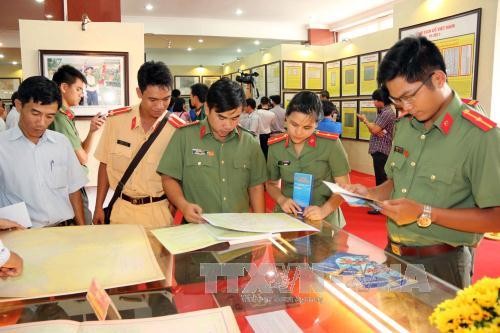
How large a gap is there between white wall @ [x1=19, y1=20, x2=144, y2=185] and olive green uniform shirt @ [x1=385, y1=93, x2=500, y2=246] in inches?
188

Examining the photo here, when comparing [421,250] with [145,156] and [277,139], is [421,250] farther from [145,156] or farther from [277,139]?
[145,156]

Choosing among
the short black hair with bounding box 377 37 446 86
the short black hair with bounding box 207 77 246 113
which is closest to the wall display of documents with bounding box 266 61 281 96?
the short black hair with bounding box 207 77 246 113

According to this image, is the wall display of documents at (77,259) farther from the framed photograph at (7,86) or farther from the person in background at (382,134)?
the framed photograph at (7,86)

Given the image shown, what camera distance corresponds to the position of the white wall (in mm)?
5305

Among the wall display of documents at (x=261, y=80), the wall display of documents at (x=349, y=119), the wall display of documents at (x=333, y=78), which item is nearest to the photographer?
the wall display of documents at (x=349, y=119)

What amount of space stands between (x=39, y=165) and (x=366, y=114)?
7.57 m

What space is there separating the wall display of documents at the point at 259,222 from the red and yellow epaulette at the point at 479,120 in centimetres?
67

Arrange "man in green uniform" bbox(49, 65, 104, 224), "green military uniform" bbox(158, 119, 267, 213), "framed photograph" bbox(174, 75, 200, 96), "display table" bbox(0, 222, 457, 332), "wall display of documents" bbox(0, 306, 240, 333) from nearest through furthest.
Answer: "wall display of documents" bbox(0, 306, 240, 333)
"display table" bbox(0, 222, 457, 332)
"green military uniform" bbox(158, 119, 267, 213)
"man in green uniform" bbox(49, 65, 104, 224)
"framed photograph" bbox(174, 75, 200, 96)

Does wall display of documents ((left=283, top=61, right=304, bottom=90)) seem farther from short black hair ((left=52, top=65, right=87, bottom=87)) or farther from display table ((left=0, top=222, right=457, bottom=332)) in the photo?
display table ((left=0, top=222, right=457, bottom=332))

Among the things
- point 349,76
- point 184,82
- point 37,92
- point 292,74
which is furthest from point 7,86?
point 37,92

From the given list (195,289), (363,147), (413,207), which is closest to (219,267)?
(195,289)

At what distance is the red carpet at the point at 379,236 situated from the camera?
356 centimetres

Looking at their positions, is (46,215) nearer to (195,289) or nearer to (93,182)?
(195,289)

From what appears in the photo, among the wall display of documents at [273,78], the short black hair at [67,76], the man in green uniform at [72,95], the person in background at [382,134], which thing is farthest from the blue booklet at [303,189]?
the wall display of documents at [273,78]
